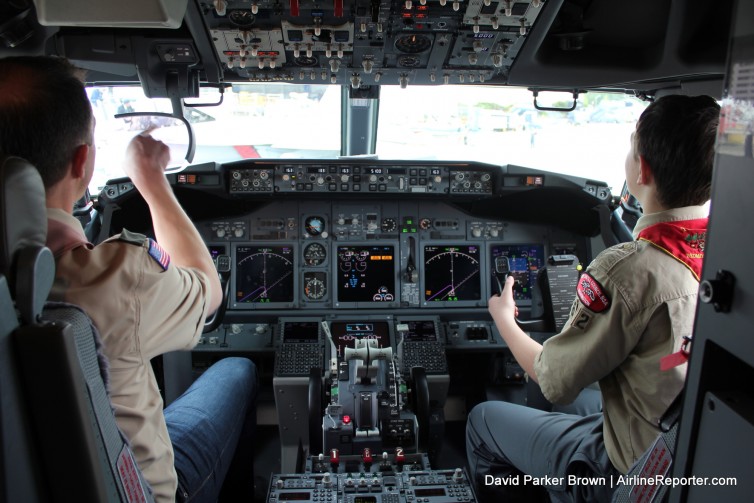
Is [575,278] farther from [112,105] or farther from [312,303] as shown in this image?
[112,105]

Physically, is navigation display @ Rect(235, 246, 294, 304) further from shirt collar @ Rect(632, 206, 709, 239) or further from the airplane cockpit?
shirt collar @ Rect(632, 206, 709, 239)

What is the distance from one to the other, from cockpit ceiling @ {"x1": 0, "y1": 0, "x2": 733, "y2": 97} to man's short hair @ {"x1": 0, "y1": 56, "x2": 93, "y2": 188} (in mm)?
1002

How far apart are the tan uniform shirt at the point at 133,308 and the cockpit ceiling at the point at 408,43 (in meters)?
1.20

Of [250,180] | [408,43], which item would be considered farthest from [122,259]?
[250,180]

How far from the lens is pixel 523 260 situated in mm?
3615

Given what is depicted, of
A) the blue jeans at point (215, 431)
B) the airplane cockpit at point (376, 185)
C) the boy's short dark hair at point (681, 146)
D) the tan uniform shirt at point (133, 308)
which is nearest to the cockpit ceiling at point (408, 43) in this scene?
the airplane cockpit at point (376, 185)

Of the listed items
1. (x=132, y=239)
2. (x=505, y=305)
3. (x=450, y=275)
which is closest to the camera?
(x=132, y=239)

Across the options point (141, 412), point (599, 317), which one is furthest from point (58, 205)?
point (599, 317)

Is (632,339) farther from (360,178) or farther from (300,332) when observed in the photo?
(300,332)

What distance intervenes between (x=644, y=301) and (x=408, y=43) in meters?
1.51

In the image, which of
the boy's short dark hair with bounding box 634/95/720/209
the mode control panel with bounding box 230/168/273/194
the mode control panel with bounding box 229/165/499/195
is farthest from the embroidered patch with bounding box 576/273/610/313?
the mode control panel with bounding box 230/168/273/194

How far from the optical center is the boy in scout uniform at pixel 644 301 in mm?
1431

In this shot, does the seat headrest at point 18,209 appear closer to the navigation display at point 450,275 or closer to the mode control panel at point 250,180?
the mode control panel at point 250,180

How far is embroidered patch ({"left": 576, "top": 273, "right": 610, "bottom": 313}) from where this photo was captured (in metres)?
1.48
